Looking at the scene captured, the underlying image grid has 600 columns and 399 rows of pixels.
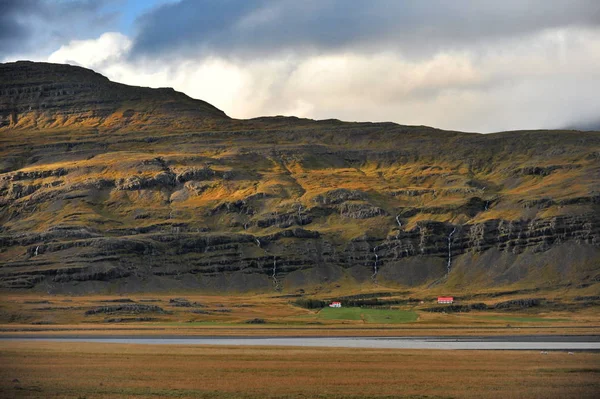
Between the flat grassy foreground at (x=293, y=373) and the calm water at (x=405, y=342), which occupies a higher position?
the flat grassy foreground at (x=293, y=373)

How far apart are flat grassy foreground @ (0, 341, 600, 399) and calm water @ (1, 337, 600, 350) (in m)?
10.7

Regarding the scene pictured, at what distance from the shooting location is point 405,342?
13400 cm

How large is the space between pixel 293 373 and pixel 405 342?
49568 millimetres

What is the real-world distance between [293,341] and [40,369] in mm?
56498

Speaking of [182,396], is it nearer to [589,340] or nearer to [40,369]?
[40,369]

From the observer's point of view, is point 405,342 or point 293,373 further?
point 405,342

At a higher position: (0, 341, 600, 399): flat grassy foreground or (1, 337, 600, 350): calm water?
(0, 341, 600, 399): flat grassy foreground

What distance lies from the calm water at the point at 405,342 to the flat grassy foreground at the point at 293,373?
35.2ft

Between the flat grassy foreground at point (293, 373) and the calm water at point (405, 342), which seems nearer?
the flat grassy foreground at point (293, 373)

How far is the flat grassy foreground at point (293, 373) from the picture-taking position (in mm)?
72312

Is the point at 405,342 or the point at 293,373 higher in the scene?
the point at 293,373

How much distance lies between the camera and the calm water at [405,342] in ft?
398

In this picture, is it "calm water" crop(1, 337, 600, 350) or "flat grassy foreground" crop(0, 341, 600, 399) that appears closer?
"flat grassy foreground" crop(0, 341, 600, 399)

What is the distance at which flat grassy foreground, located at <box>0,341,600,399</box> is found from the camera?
2847 inches
